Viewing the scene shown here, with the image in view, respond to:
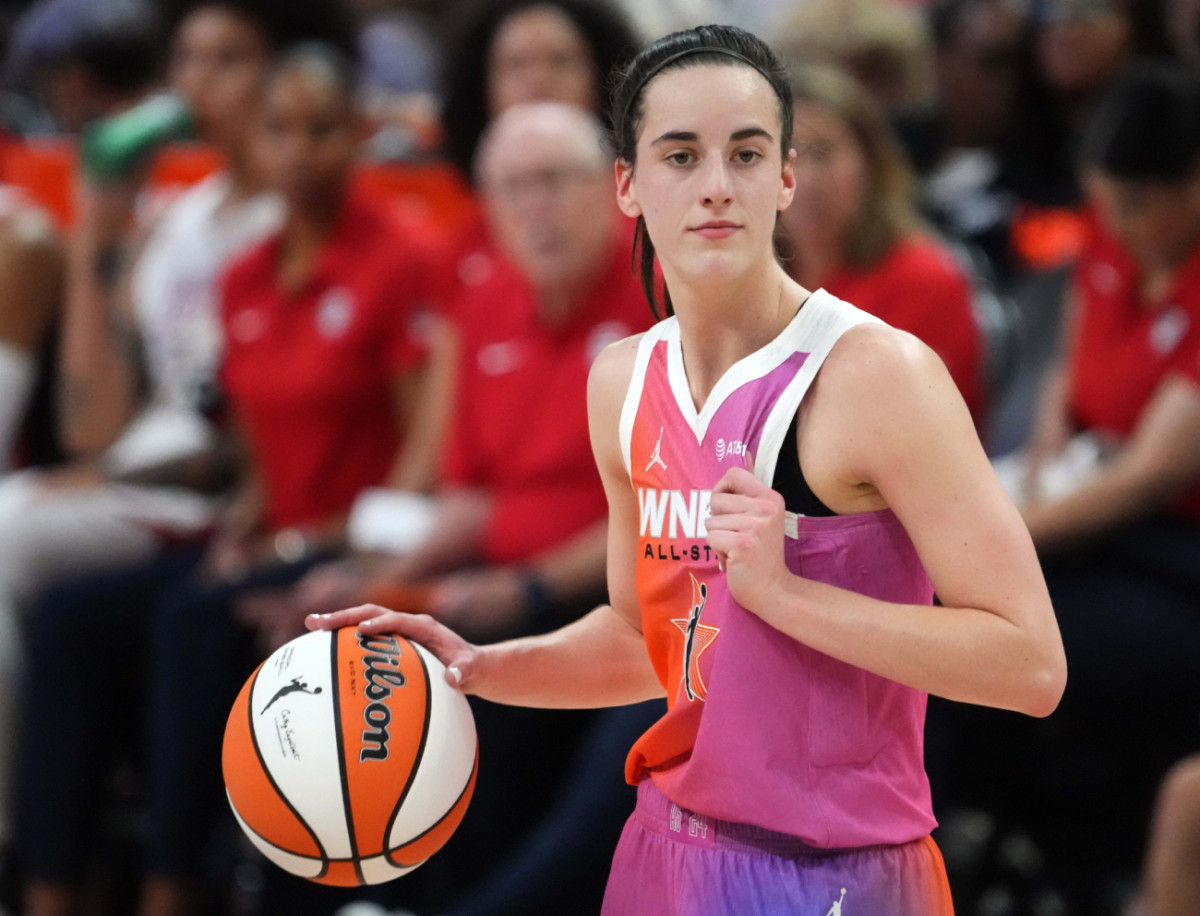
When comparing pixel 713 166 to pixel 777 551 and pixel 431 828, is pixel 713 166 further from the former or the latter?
pixel 431 828

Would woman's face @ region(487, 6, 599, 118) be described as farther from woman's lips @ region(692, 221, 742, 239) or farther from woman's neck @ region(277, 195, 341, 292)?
woman's lips @ region(692, 221, 742, 239)

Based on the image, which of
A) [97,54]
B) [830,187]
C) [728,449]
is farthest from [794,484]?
[97,54]

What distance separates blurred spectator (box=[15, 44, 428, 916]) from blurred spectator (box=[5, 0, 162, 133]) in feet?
4.33

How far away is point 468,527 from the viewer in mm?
3844

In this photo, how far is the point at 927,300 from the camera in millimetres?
3818

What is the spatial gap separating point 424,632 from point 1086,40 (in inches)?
157

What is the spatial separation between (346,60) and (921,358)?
344 centimetres

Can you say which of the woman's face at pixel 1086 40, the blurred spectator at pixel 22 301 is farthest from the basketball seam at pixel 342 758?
the woman's face at pixel 1086 40

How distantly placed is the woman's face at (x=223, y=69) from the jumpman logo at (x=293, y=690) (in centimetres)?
349

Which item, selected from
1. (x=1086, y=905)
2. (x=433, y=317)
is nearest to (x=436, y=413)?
(x=433, y=317)

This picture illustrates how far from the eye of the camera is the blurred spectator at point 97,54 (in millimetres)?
5434

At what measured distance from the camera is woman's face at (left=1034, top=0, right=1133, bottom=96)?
4973mm

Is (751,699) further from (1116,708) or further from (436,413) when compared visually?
(436,413)

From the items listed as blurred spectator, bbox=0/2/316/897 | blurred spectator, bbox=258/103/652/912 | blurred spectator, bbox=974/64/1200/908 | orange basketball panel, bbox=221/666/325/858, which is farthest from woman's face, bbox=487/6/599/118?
orange basketball panel, bbox=221/666/325/858
